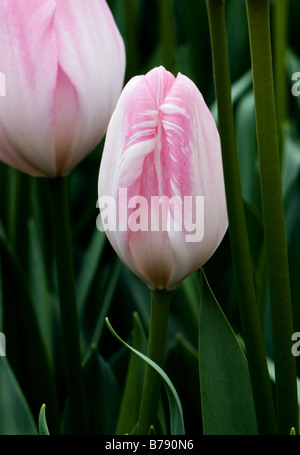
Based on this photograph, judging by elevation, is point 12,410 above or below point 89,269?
below

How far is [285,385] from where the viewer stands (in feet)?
1.45

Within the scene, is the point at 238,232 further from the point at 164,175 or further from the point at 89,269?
the point at 89,269

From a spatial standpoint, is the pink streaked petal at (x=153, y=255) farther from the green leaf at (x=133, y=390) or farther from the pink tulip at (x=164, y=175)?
the green leaf at (x=133, y=390)

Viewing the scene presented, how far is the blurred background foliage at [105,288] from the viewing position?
2.35ft

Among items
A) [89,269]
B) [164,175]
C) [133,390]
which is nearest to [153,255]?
[164,175]

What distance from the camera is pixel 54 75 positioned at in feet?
1.61

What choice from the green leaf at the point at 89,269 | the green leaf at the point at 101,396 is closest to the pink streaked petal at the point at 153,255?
the green leaf at the point at 101,396

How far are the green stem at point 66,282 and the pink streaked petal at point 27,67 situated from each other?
0.05 m

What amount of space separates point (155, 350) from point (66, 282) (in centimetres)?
11

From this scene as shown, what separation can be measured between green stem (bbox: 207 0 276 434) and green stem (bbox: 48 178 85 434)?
14 cm

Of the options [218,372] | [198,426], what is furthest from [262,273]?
[218,372]

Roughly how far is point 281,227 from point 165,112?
9cm

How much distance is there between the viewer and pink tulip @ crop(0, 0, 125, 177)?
1.59 feet
